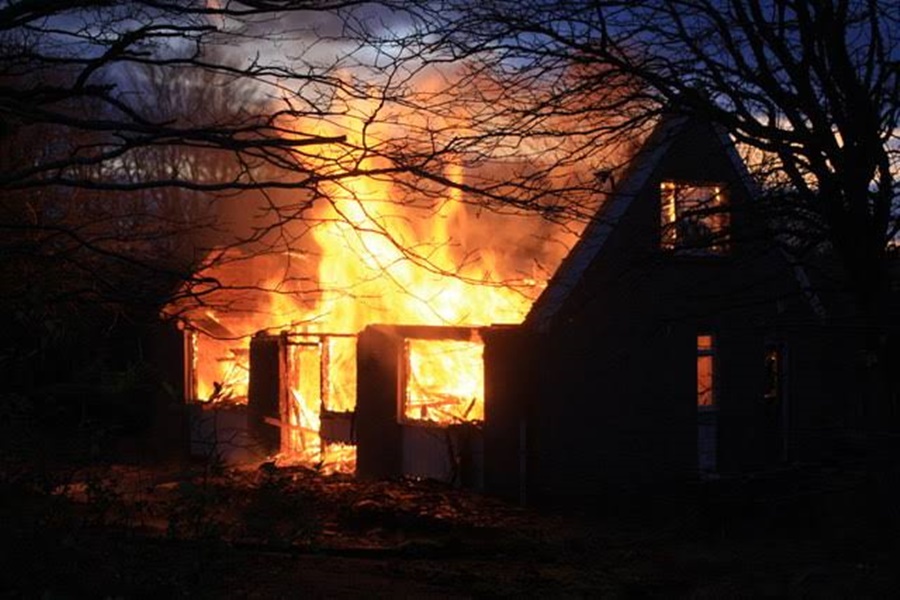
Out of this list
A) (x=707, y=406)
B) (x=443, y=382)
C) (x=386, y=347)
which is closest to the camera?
(x=386, y=347)

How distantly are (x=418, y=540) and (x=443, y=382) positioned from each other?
4.91 metres

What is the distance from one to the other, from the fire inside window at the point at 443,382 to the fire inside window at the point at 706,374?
4.02 m

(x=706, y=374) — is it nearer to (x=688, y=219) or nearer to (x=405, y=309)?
(x=405, y=309)

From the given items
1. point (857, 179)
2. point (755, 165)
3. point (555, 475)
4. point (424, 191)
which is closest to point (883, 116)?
point (857, 179)

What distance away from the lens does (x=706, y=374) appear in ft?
60.8

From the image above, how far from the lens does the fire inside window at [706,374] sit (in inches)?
722

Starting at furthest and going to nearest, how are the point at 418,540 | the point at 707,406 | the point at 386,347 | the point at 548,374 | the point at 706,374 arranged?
1. the point at 706,374
2. the point at 707,406
3. the point at 386,347
4. the point at 548,374
5. the point at 418,540

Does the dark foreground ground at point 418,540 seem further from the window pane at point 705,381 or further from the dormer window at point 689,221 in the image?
the window pane at point 705,381

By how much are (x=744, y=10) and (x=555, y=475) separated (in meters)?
9.11

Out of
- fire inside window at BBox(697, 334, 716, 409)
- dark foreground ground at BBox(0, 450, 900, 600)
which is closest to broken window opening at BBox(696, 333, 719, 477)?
fire inside window at BBox(697, 334, 716, 409)

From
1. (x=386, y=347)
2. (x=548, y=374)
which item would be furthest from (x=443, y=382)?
(x=548, y=374)

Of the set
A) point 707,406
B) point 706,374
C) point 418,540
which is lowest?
point 418,540

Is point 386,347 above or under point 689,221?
under

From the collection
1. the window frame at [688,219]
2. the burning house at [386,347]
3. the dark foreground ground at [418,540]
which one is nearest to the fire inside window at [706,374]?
the dark foreground ground at [418,540]
